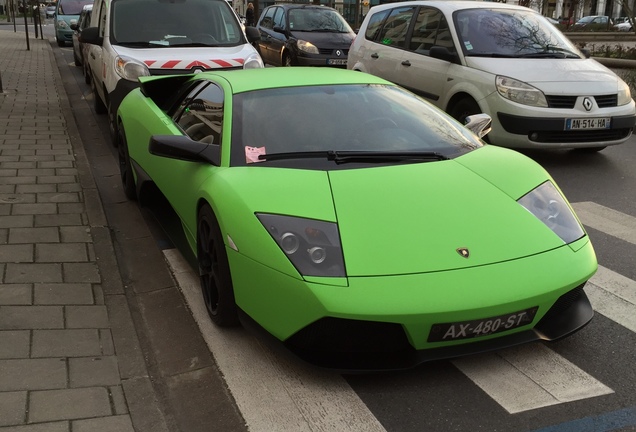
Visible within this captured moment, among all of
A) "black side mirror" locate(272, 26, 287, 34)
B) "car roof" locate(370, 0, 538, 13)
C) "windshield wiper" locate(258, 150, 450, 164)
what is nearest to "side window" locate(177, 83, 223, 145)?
"windshield wiper" locate(258, 150, 450, 164)

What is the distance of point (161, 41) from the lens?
8711 mm

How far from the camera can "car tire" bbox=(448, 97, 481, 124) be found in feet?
25.1

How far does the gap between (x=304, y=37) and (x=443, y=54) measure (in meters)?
7.38

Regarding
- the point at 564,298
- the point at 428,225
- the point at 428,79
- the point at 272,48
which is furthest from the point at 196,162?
the point at 272,48

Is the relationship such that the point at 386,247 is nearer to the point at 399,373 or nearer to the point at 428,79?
the point at 399,373

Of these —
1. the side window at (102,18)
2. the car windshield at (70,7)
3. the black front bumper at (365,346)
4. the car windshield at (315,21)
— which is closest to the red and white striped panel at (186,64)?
the side window at (102,18)

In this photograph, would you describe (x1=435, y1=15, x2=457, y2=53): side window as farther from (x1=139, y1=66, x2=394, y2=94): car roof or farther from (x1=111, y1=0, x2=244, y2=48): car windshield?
(x1=139, y1=66, x2=394, y2=94): car roof

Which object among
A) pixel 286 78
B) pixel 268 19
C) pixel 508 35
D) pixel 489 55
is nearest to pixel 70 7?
pixel 268 19

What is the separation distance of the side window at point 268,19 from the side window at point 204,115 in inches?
473

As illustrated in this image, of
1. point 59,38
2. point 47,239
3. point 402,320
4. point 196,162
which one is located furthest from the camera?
point 59,38

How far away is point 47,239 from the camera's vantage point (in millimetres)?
4832

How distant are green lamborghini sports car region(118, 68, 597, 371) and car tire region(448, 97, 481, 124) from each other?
3442mm

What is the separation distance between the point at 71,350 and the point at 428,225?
180cm

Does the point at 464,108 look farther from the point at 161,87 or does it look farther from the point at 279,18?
the point at 279,18
